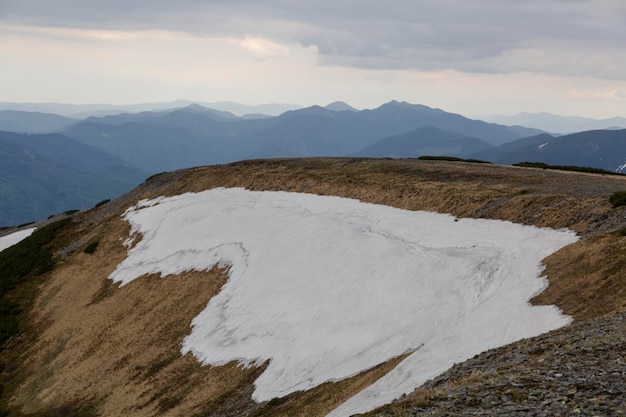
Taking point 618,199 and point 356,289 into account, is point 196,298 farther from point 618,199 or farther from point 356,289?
point 618,199

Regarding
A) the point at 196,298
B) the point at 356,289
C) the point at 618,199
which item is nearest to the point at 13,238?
the point at 196,298

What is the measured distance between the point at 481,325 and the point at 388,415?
11717 mm

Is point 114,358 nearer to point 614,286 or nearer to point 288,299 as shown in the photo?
point 288,299

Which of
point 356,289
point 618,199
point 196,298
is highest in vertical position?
point 618,199

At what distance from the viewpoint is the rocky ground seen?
12.9m

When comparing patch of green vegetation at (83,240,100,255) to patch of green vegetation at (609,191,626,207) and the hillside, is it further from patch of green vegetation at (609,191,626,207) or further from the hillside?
patch of green vegetation at (609,191,626,207)

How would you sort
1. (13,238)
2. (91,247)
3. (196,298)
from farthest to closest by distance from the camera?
(13,238) → (91,247) → (196,298)

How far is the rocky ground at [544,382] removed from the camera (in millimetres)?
12852

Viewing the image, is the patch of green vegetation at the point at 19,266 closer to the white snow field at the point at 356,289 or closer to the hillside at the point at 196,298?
the hillside at the point at 196,298

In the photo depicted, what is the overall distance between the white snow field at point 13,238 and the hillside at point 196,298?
642 inches

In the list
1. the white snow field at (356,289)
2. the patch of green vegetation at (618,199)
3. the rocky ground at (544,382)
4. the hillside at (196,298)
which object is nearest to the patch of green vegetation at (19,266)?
the hillside at (196,298)

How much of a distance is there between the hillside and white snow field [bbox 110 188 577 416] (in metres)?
1.27

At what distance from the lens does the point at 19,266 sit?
6284 cm

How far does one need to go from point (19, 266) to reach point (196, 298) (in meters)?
31.2
